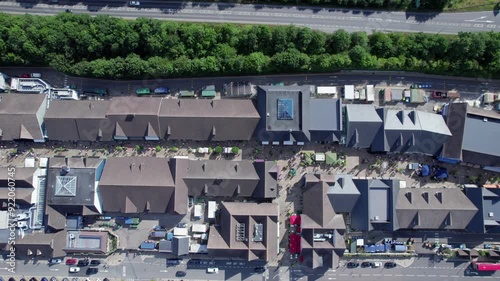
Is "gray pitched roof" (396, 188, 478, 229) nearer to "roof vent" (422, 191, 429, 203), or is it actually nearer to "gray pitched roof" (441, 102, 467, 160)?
"roof vent" (422, 191, 429, 203)

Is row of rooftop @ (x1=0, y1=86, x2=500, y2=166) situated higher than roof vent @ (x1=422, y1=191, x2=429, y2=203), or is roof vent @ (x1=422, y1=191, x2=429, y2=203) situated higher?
row of rooftop @ (x1=0, y1=86, x2=500, y2=166)

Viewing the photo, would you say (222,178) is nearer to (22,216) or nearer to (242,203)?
(242,203)

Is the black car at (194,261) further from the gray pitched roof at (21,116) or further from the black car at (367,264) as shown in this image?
the gray pitched roof at (21,116)

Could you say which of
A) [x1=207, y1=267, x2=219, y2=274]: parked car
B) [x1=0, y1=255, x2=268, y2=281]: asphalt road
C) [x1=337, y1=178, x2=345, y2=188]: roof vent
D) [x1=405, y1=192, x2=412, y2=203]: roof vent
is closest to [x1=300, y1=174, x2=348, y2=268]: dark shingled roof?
[x1=337, y1=178, x2=345, y2=188]: roof vent

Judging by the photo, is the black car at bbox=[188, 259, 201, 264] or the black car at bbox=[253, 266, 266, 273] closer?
the black car at bbox=[253, 266, 266, 273]

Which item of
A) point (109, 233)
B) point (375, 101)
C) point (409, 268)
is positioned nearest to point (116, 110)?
point (109, 233)

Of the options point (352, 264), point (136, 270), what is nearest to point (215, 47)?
point (136, 270)

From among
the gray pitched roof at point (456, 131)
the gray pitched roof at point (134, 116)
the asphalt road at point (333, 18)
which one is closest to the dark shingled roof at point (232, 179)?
the gray pitched roof at point (134, 116)
